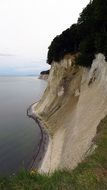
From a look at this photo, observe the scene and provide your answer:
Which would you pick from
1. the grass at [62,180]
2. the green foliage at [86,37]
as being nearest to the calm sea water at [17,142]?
the green foliage at [86,37]

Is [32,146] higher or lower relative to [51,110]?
lower

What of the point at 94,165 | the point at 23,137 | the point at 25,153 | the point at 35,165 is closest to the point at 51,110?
the point at 23,137

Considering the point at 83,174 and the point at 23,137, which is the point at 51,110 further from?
the point at 83,174

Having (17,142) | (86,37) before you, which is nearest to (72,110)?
(17,142)

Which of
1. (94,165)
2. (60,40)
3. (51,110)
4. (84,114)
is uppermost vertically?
(60,40)

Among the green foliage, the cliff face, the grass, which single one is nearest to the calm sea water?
the cliff face

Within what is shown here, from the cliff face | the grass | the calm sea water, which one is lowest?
the calm sea water

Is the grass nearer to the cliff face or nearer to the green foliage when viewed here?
the cliff face
